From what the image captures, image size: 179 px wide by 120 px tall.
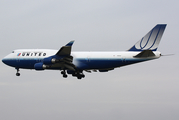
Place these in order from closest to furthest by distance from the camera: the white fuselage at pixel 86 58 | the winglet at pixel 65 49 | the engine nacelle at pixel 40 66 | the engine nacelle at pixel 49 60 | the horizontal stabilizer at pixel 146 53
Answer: the winglet at pixel 65 49 → the horizontal stabilizer at pixel 146 53 → the engine nacelle at pixel 49 60 → the white fuselage at pixel 86 58 → the engine nacelle at pixel 40 66

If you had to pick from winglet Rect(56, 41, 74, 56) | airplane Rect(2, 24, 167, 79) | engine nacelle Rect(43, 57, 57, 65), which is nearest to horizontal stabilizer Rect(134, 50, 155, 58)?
airplane Rect(2, 24, 167, 79)

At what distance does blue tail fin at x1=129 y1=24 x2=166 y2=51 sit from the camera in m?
56.8

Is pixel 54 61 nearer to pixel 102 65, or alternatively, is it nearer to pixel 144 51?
pixel 102 65

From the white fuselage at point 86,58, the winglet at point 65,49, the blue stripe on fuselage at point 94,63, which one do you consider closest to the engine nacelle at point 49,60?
the winglet at point 65,49

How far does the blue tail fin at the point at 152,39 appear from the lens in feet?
186

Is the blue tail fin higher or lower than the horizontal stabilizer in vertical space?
higher

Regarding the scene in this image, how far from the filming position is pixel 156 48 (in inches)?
2235

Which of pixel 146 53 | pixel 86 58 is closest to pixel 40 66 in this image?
pixel 86 58

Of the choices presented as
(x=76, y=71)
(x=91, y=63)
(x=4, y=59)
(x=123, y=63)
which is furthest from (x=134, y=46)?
(x=4, y=59)

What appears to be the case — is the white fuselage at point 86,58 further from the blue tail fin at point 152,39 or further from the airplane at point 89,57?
the blue tail fin at point 152,39

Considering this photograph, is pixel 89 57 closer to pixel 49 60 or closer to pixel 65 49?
pixel 65 49

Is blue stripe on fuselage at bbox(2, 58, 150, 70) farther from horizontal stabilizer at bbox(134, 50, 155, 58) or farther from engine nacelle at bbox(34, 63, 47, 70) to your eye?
engine nacelle at bbox(34, 63, 47, 70)

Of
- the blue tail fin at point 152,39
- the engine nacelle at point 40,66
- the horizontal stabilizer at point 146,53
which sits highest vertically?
the blue tail fin at point 152,39


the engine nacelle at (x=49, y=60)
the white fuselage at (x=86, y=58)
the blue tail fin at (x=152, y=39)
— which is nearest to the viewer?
the engine nacelle at (x=49, y=60)
